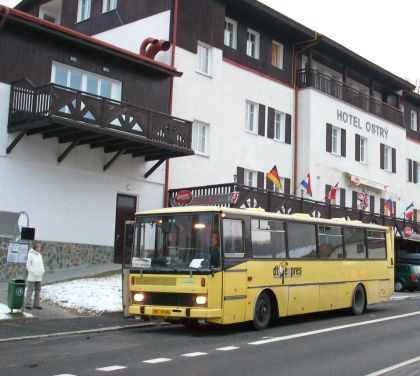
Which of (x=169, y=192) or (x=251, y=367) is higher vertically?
(x=169, y=192)

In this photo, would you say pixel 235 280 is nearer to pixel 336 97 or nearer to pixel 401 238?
pixel 336 97

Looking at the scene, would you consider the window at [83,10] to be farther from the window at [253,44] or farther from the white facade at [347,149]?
the white facade at [347,149]

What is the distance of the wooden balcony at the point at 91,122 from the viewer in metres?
18.8

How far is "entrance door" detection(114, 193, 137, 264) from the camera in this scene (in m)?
23.0

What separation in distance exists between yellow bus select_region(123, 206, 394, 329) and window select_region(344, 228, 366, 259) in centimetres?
138

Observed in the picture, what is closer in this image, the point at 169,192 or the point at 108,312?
the point at 108,312

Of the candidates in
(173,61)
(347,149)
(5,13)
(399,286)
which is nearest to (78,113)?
(5,13)

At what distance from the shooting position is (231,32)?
2892cm

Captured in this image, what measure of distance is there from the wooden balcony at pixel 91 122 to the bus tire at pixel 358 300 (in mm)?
8405

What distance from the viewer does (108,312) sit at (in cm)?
1527

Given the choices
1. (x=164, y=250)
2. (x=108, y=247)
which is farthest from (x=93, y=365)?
(x=108, y=247)

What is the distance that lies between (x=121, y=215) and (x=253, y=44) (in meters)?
11.9

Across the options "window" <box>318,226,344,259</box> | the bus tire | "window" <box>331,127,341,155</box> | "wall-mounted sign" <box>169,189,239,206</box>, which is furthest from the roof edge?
"window" <box>331,127,341,155</box>

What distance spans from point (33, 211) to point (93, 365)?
12.2 metres
